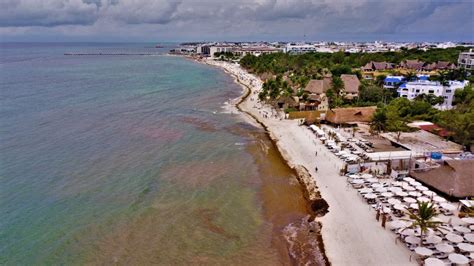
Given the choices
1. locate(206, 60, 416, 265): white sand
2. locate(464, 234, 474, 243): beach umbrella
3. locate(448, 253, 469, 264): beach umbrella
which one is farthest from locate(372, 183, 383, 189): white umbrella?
locate(448, 253, 469, 264): beach umbrella

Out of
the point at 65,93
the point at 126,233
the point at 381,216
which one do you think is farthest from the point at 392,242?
the point at 65,93

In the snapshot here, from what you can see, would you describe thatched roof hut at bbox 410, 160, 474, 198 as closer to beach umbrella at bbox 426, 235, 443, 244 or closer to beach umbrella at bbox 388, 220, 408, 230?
beach umbrella at bbox 388, 220, 408, 230

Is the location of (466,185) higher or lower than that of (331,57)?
lower

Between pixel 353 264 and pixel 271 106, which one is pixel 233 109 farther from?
pixel 353 264

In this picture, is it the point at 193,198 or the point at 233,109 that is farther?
the point at 233,109

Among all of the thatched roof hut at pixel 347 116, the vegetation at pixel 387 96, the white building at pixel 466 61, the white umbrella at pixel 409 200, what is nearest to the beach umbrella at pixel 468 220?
the white umbrella at pixel 409 200

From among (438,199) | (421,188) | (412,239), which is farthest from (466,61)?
(412,239)

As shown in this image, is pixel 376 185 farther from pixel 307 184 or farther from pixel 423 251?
pixel 423 251
